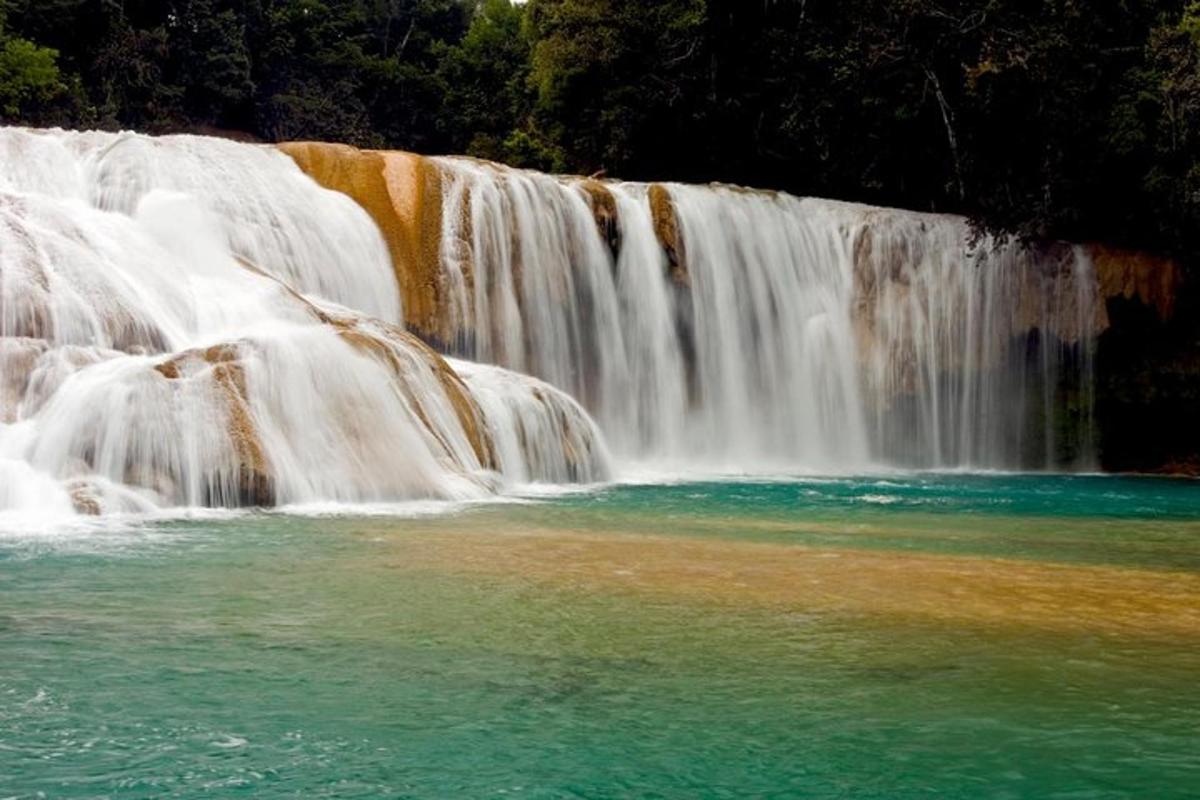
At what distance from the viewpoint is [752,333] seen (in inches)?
998

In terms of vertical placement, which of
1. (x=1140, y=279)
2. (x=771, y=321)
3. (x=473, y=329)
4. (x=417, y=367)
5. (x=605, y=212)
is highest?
(x=605, y=212)

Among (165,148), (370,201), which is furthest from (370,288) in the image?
(165,148)

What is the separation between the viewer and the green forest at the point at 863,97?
26547 mm

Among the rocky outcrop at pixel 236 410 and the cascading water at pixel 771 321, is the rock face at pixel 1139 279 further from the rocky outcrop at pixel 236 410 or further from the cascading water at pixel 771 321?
the rocky outcrop at pixel 236 410

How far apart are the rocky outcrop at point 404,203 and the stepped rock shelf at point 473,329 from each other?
0.16ft

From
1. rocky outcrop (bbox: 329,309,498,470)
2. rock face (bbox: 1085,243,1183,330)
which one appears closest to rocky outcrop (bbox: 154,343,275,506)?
rocky outcrop (bbox: 329,309,498,470)

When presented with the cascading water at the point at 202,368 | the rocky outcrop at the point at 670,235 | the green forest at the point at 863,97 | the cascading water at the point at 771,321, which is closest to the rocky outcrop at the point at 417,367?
the cascading water at the point at 202,368

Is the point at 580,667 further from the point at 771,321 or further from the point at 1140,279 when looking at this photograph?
the point at 1140,279

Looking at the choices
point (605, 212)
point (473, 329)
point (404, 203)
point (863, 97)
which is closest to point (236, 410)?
point (473, 329)

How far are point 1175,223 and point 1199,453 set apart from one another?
15.0 ft

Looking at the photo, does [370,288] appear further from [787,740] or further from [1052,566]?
[787,740]

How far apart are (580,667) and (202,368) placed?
7.88 m

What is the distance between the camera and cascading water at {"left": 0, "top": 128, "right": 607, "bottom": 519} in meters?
12.2

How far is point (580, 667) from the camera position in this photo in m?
6.27
